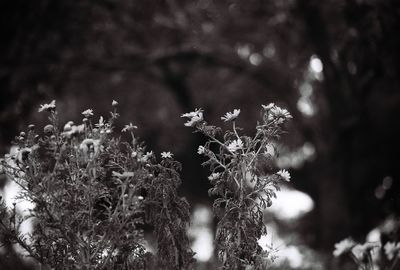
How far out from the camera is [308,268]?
5133 mm

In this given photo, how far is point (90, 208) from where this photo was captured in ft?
7.23

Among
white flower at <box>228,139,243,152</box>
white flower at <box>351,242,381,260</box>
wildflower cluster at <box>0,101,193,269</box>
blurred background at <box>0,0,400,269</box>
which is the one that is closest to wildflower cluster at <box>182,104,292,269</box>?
white flower at <box>228,139,243,152</box>

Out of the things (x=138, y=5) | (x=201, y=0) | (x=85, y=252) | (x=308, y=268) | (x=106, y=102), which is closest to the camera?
(x=85, y=252)

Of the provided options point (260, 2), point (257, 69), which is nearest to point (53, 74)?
point (257, 69)

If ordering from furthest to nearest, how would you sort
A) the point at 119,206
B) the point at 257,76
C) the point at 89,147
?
the point at 257,76, the point at 119,206, the point at 89,147

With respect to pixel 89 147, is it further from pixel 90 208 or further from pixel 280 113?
pixel 280 113

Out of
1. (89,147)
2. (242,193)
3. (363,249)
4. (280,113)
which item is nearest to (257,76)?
(280,113)

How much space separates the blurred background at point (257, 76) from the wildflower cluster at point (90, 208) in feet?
7.66

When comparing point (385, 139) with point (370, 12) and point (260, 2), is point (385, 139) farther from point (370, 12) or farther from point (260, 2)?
point (260, 2)

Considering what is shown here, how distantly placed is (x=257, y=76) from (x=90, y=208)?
5485 millimetres

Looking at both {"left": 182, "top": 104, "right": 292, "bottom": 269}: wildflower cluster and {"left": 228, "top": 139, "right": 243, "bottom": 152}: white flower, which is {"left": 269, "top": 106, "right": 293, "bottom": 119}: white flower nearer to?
{"left": 182, "top": 104, "right": 292, "bottom": 269}: wildflower cluster

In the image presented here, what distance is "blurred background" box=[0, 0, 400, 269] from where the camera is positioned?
585 cm

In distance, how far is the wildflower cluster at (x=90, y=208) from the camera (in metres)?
2.14

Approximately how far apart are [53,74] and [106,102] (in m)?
3.23
